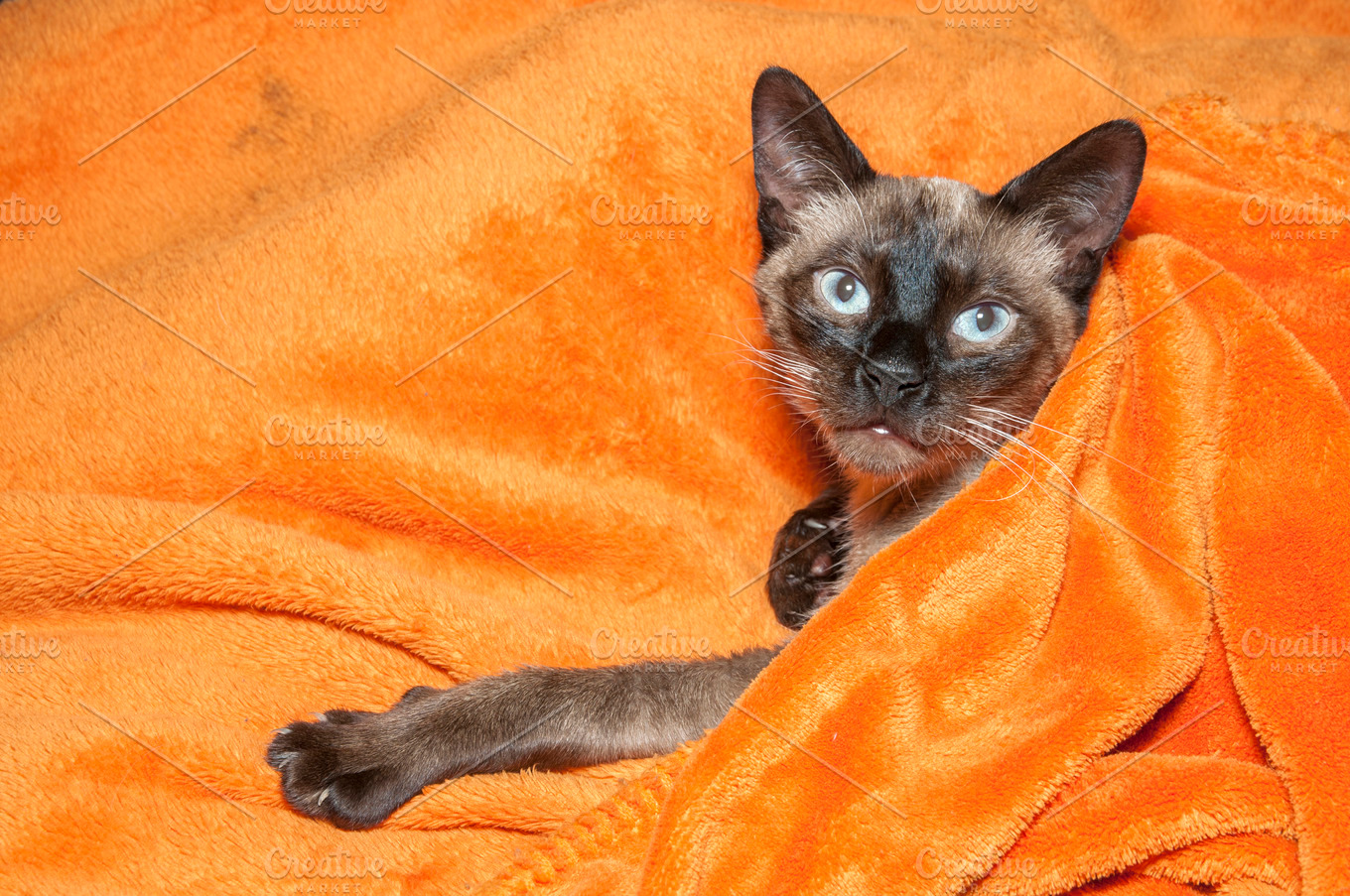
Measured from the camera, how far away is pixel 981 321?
197 centimetres

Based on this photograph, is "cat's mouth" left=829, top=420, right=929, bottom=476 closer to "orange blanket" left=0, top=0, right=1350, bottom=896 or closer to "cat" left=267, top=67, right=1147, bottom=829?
"cat" left=267, top=67, right=1147, bottom=829

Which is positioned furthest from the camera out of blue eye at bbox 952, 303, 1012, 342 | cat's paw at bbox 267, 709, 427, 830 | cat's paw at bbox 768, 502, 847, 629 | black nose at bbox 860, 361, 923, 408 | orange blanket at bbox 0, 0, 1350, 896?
cat's paw at bbox 768, 502, 847, 629

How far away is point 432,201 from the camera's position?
7.11 ft

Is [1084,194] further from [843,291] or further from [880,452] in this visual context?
[880,452]

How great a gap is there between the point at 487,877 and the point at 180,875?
0.48m

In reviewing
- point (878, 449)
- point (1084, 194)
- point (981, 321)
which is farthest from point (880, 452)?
point (1084, 194)

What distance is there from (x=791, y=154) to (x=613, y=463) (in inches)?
30.9

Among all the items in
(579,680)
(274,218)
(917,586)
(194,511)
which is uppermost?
(274,218)

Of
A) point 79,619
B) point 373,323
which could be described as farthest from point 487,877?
point 373,323

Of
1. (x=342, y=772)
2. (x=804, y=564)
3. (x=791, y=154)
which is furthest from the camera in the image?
(x=804, y=564)

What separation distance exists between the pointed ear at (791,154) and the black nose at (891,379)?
511mm

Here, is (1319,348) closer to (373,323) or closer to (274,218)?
(373,323)

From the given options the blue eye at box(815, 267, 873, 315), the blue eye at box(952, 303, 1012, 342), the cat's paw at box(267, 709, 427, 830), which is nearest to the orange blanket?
the cat's paw at box(267, 709, 427, 830)

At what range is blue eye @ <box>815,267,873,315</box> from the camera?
2.04 meters
